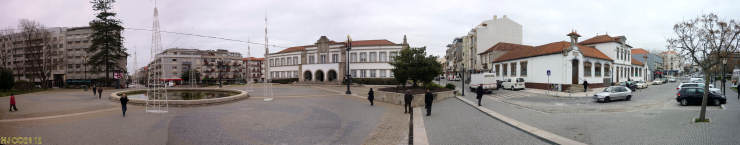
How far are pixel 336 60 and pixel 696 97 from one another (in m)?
40.4

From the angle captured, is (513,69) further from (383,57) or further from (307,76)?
(307,76)

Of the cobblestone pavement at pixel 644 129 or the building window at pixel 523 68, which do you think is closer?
A: the cobblestone pavement at pixel 644 129

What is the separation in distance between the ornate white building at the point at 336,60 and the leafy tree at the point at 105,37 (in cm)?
1981

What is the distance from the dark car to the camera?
41.4 ft

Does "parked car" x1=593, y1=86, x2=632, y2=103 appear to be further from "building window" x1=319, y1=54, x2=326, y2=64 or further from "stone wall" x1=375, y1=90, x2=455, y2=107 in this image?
"building window" x1=319, y1=54, x2=326, y2=64

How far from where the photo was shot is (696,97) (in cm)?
1294

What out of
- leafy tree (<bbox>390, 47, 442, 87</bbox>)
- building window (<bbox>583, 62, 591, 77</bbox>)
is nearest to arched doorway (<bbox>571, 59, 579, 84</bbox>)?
building window (<bbox>583, 62, 591, 77</bbox>)

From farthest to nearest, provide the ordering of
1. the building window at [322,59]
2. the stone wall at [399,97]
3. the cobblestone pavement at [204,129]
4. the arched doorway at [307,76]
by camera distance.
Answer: the arched doorway at [307,76] → the building window at [322,59] → the stone wall at [399,97] → the cobblestone pavement at [204,129]

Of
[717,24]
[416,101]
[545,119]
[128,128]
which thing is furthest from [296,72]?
[717,24]

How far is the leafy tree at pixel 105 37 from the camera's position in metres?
33.7

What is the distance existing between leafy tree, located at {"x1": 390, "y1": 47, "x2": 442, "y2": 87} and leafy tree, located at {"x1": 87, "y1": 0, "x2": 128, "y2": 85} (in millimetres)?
→ 39093

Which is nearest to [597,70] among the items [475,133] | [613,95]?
[613,95]

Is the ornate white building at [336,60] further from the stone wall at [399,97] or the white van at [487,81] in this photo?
the stone wall at [399,97]

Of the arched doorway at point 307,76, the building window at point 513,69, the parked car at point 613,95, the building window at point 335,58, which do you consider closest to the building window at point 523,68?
the building window at point 513,69
